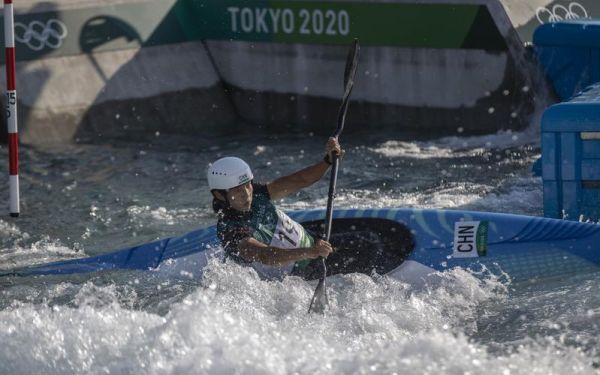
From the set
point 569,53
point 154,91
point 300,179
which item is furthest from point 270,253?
point 154,91

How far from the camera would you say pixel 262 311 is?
638 cm

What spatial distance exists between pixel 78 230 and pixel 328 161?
2595 millimetres

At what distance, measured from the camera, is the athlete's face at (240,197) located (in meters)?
6.46

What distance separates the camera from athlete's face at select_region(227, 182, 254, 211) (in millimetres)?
6461

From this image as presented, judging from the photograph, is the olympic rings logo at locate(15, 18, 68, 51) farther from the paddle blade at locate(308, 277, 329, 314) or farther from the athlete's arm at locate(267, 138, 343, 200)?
the paddle blade at locate(308, 277, 329, 314)

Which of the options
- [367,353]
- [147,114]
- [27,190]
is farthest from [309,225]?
[147,114]

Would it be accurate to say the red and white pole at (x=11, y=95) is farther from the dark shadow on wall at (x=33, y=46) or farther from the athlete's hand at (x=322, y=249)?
the athlete's hand at (x=322, y=249)

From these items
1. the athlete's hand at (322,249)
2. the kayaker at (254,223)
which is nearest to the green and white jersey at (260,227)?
the kayaker at (254,223)

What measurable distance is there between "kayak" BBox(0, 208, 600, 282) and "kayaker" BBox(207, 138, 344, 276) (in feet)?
1.19

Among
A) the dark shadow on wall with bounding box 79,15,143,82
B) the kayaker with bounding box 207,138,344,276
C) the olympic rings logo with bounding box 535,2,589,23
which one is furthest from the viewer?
the dark shadow on wall with bounding box 79,15,143,82

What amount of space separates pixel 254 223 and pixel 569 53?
15.2 feet

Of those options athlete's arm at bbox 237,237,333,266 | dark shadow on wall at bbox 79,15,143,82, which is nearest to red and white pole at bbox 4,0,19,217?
athlete's arm at bbox 237,237,333,266

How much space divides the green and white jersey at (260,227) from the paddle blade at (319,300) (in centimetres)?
31

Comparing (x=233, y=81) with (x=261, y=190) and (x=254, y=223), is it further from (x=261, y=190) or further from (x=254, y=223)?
(x=254, y=223)
